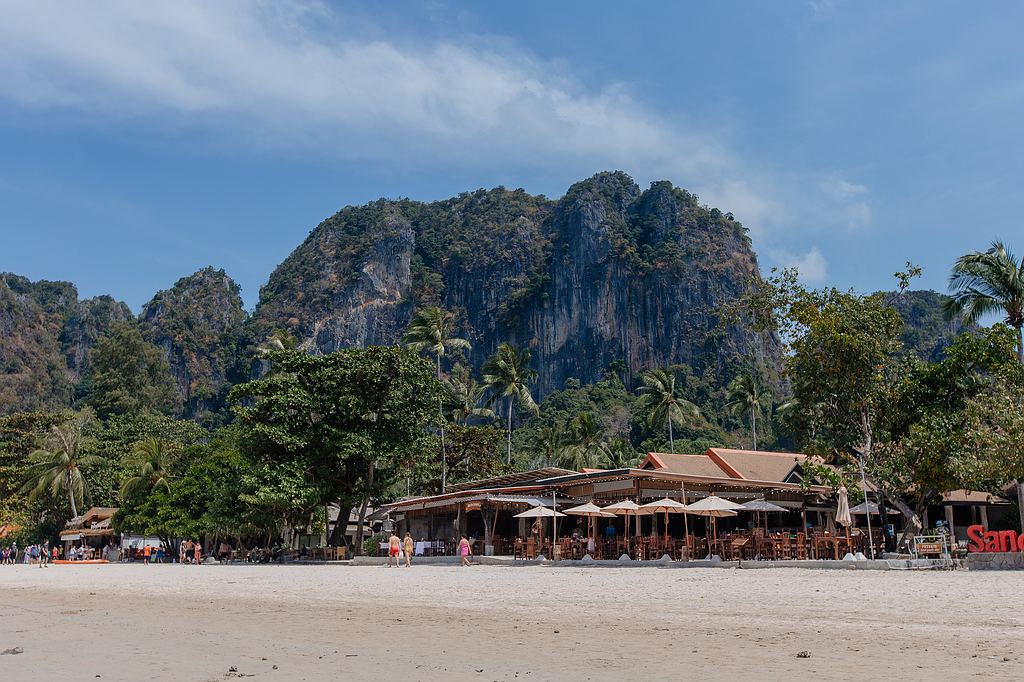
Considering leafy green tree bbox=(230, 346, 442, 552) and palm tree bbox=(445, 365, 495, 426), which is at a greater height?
Answer: palm tree bbox=(445, 365, 495, 426)

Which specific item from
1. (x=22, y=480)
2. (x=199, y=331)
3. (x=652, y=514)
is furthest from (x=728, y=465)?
(x=199, y=331)

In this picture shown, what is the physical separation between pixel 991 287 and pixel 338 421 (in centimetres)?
2244

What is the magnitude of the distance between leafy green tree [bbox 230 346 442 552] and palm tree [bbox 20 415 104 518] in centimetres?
2216

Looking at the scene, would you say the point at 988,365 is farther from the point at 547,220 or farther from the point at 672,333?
the point at 547,220

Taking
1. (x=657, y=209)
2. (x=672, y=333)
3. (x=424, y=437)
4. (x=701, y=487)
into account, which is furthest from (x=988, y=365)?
(x=657, y=209)

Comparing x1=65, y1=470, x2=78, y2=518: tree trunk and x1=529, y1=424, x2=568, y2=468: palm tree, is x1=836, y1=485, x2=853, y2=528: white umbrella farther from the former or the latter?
x1=65, y1=470, x2=78, y2=518: tree trunk

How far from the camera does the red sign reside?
709 inches

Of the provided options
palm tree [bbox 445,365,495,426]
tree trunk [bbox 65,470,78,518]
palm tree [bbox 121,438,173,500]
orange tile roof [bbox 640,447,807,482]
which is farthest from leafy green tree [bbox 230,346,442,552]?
tree trunk [bbox 65,470,78,518]

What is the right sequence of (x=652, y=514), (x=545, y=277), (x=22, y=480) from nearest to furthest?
1. (x=652, y=514)
2. (x=22, y=480)
3. (x=545, y=277)

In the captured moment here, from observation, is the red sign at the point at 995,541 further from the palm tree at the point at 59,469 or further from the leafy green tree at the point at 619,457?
the palm tree at the point at 59,469

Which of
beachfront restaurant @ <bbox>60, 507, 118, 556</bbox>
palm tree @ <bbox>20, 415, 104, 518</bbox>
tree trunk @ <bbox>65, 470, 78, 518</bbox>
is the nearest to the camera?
beachfront restaurant @ <bbox>60, 507, 118, 556</bbox>

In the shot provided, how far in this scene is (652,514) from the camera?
28422mm

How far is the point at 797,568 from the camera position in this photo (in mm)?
19375

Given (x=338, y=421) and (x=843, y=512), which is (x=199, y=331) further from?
(x=843, y=512)
